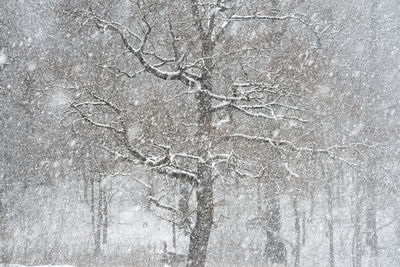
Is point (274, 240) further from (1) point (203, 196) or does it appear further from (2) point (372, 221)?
(1) point (203, 196)

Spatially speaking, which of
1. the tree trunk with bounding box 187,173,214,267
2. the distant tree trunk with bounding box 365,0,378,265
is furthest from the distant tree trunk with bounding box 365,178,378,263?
the tree trunk with bounding box 187,173,214,267

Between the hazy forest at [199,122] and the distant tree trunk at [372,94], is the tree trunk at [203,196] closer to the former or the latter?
the hazy forest at [199,122]

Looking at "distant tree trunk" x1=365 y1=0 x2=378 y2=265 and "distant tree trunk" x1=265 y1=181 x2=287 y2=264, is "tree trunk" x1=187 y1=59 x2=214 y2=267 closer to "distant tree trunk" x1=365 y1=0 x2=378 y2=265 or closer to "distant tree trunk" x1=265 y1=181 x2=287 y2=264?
"distant tree trunk" x1=265 y1=181 x2=287 y2=264

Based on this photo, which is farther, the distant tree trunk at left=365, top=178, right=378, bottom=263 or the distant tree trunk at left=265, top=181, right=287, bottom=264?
the distant tree trunk at left=365, top=178, right=378, bottom=263

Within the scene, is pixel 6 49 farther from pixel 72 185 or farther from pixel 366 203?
pixel 366 203

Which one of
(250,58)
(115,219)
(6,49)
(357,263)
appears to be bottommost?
(357,263)

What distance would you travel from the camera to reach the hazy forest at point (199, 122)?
766 cm

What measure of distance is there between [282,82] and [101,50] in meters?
4.29

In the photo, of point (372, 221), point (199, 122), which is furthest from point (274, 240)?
point (199, 122)

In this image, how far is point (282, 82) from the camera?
26.2ft

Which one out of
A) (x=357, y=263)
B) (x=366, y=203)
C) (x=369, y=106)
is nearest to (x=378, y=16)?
(x=369, y=106)

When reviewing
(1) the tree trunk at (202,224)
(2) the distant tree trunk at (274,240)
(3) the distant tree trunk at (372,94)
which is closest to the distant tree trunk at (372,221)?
(3) the distant tree trunk at (372,94)

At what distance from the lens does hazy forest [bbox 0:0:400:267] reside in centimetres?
766

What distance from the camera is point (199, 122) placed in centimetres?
787
